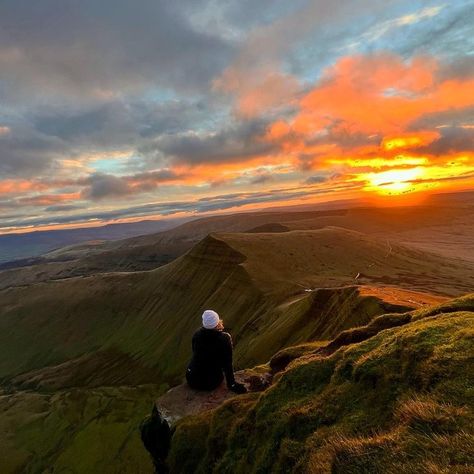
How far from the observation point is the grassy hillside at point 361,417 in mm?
8078

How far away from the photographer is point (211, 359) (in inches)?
680

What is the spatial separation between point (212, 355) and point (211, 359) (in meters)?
0.27

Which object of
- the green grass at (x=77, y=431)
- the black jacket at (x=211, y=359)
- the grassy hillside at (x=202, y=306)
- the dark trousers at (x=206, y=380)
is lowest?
the green grass at (x=77, y=431)

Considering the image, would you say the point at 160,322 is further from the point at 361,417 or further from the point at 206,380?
the point at 361,417

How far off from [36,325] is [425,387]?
7924 inches

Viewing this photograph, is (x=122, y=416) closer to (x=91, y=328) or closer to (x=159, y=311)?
(x=159, y=311)

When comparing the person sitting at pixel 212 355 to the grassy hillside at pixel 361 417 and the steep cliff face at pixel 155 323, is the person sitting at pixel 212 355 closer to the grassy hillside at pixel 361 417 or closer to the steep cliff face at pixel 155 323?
the grassy hillside at pixel 361 417

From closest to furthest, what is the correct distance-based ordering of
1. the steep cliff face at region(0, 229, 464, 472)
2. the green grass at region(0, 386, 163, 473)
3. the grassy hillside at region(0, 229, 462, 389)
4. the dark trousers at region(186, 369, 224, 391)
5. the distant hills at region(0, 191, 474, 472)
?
the dark trousers at region(186, 369, 224, 391) < the steep cliff face at region(0, 229, 464, 472) < the distant hills at region(0, 191, 474, 472) < the grassy hillside at region(0, 229, 462, 389) < the green grass at region(0, 386, 163, 473)

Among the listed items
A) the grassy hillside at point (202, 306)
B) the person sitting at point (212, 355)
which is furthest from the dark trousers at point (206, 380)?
the grassy hillside at point (202, 306)

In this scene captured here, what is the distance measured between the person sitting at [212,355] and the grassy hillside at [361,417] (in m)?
1.98

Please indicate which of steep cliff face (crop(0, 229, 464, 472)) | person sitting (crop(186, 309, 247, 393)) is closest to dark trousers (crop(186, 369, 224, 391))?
person sitting (crop(186, 309, 247, 393))

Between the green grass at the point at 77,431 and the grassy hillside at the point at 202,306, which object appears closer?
the grassy hillside at the point at 202,306

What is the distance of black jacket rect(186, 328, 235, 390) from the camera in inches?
667

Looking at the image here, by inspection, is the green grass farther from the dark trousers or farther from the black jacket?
the black jacket
